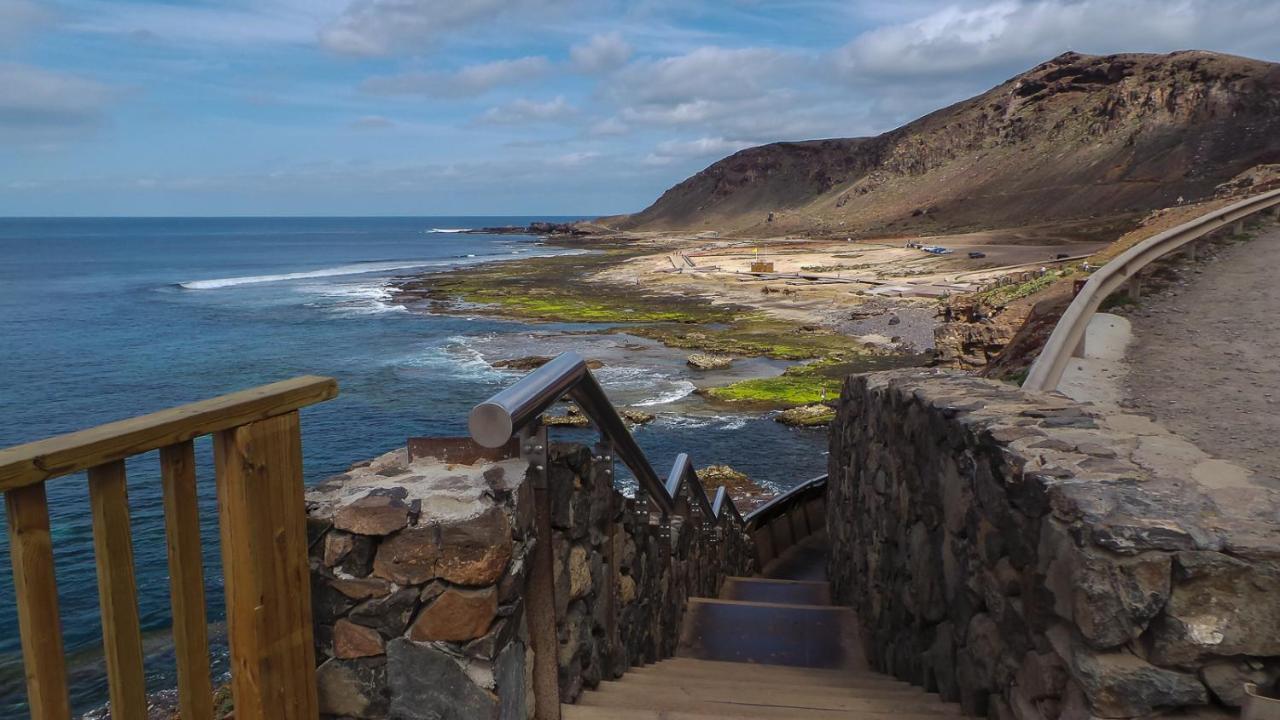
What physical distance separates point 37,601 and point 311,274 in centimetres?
8529

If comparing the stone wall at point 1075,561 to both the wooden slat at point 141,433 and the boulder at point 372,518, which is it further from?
the wooden slat at point 141,433

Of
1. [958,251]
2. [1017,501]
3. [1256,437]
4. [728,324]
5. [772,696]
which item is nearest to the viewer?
[1017,501]

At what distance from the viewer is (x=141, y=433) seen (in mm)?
2131

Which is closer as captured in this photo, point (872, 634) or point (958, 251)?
point (872, 634)

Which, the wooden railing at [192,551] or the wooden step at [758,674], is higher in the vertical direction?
the wooden railing at [192,551]

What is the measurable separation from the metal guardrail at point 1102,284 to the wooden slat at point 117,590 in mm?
4151

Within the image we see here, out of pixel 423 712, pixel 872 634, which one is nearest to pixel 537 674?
pixel 423 712

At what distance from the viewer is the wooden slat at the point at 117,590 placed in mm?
2064

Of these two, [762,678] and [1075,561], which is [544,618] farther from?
[762,678]

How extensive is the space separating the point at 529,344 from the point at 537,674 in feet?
111

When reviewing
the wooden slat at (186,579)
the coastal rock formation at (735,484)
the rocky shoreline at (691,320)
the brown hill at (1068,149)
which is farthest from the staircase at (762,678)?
the brown hill at (1068,149)

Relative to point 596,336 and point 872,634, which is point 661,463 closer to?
point 872,634

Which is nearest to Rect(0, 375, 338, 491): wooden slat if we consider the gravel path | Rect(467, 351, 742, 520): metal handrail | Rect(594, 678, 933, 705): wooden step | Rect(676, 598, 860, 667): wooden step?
Rect(467, 351, 742, 520): metal handrail

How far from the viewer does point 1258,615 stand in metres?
2.55
